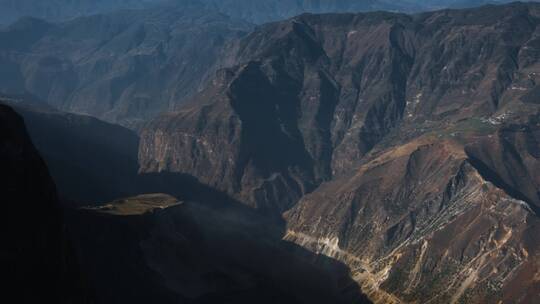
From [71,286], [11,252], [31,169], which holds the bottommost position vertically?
[71,286]

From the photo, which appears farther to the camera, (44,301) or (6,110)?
(6,110)

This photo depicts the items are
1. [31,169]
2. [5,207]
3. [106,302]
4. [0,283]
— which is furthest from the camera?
[106,302]

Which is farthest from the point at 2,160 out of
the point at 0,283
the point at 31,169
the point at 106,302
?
the point at 106,302

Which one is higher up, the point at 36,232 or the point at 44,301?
the point at 36,232

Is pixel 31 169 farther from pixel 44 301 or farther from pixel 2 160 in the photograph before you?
pixel 44 301

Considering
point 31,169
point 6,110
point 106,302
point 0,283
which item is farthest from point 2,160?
point 106,302

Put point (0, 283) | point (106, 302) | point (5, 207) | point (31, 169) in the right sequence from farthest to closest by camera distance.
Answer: point (106, 302), point (31, 169), point (5, 207), point (0, 283)

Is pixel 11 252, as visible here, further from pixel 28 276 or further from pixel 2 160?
pixel 2 160
